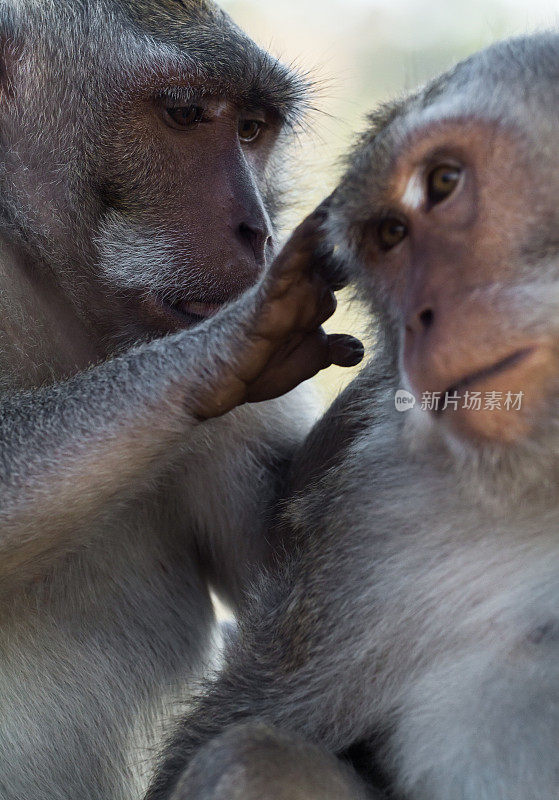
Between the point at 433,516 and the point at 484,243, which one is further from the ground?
the point at 484,243

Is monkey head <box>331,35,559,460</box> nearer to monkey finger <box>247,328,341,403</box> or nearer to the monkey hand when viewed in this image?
the monkey hand

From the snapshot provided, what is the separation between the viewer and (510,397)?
5.77 ft

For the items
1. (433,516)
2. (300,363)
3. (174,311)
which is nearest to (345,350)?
(300,363)

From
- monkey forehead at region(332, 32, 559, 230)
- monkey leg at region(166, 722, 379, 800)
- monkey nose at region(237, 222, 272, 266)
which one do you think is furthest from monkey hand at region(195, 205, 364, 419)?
monkey leg at region(166, 722, 379, 800)

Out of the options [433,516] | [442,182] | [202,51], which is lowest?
[433,516]

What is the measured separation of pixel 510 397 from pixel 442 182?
1.24 feet

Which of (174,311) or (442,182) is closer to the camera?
(442,182)

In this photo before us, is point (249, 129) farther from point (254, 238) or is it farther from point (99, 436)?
point (99, 436)

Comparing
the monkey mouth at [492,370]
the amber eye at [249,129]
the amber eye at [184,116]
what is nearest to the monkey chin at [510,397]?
the monkey mouth at [492,370]

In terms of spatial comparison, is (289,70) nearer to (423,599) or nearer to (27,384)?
(27,384)

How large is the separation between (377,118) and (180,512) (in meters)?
1.43

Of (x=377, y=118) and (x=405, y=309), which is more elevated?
(x=377, y=118)

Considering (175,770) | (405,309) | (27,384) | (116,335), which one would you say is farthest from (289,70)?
(175,770)

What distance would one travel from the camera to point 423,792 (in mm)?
2098
